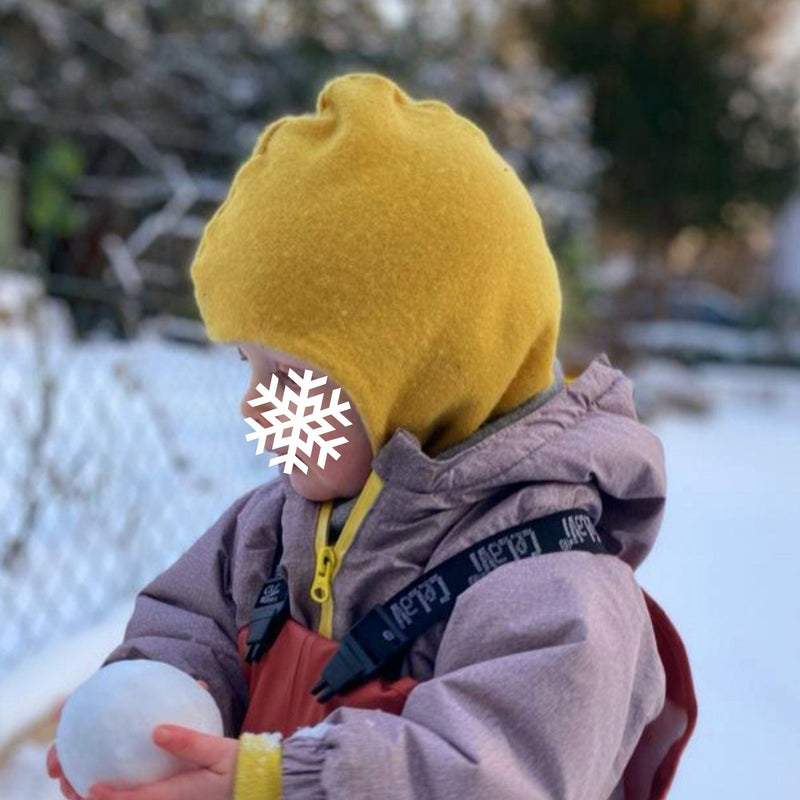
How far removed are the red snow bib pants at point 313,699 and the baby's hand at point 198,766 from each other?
157mm

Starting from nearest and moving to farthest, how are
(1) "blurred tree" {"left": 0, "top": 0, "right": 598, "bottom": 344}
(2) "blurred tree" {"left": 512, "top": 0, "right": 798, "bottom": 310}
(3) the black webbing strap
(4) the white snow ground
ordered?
(3) the black webbing strap
(4) the white snow ground
(1) "blurred tree" {"left": 0, "top": 0, "right": 598, "bottom": 344}
(2) "blurred tree" {"left": 512, "top": 0, "right": 798, "bottom": 310}

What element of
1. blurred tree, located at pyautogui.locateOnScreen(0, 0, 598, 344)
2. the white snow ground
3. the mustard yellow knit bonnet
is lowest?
the mustard yellow knit bonnet

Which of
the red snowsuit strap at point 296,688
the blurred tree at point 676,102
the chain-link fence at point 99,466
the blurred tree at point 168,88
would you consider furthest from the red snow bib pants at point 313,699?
the blurred tree at point 676,102

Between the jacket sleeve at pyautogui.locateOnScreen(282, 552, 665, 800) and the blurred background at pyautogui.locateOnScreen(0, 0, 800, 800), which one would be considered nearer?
the jacket sleeve at pyautogui.locateOnScreen(282, 552, 665, 800)

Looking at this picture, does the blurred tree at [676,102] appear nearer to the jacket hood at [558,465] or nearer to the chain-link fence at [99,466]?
the chain-link fence at [99,466]

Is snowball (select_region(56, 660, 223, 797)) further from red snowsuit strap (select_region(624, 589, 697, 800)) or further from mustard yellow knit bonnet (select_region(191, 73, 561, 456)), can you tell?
red snowsuit strap (select_region(624, 589, 697, 800))

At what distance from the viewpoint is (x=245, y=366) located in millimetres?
5188

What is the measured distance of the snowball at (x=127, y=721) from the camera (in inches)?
35.9

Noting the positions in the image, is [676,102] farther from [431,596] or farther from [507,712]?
[507,712]

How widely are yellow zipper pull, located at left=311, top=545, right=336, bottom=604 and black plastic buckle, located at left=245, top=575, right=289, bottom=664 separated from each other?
0.04 m

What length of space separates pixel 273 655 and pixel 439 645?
0.18m

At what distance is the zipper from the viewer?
105 centimetres

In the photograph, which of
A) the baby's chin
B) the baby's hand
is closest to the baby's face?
the baby's chin

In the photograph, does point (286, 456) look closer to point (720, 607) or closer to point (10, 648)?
point (10, 648)
